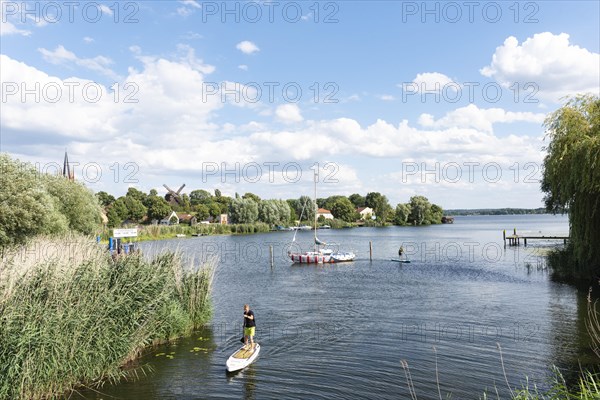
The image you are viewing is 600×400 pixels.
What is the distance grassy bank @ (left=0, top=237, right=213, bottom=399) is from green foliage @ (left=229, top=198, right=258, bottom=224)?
112m

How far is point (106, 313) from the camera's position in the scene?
14133 millimetres

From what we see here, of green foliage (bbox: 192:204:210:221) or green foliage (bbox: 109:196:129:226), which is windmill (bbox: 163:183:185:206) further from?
green foliage (bbox: 109:196:129:226)

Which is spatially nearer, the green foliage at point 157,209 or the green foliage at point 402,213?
the green foliage at point 157,209

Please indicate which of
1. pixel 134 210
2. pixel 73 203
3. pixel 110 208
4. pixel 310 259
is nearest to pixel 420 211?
pixel 134 210

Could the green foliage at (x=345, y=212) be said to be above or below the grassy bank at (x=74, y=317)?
above

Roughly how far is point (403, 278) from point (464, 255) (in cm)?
2174

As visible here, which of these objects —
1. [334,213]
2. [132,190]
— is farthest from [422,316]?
[334,213]

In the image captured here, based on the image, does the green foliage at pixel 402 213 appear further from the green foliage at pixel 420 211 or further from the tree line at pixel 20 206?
the tree line at pixel 20 206

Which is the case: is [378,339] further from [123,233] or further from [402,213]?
[402,213]

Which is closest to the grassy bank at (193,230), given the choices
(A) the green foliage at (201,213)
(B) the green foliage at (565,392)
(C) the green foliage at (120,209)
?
(C) the green foliage at (120,209)

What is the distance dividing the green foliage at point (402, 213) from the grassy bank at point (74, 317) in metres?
152

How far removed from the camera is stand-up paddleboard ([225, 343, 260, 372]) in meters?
15.8

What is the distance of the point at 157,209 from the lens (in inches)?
5408

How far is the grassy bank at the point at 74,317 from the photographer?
11.6 m
